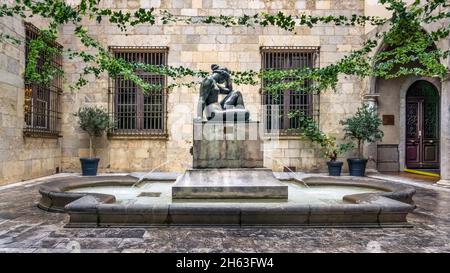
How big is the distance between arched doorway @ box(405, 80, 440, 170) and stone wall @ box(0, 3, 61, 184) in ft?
37.4

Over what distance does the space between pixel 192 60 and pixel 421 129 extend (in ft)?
26.2

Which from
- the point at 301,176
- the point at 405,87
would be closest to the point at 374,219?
the point at 301,176

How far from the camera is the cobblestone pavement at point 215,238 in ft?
10.7

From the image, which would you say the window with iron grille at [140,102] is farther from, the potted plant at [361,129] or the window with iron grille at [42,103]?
the potted plant at [361,129]

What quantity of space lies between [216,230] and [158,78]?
304 inches

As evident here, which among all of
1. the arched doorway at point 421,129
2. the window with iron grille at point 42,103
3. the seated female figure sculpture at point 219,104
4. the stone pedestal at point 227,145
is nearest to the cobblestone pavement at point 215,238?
the stone pedestal at point 227,145

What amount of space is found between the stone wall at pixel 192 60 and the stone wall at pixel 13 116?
6.39 feet

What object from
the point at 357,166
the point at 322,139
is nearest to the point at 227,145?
the point at 322,139

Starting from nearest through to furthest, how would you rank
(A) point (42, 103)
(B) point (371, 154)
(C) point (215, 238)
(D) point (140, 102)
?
1. (C) point (215, 238)
2. (A) point (42, 103)
3. (D) point (140, 102)
4. (B) point (371, 154)

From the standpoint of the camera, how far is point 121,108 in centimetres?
1081

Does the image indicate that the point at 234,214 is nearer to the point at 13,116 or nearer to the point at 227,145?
the point at 227,145

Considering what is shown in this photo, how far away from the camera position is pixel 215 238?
3572 millimetres

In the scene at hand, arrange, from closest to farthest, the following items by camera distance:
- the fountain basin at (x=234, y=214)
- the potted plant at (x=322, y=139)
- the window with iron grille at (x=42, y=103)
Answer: the fountain basin at (x=234, y=214) < the window with iron grille at (x=42, y=103) < the potted plant at (x=322, y=139)

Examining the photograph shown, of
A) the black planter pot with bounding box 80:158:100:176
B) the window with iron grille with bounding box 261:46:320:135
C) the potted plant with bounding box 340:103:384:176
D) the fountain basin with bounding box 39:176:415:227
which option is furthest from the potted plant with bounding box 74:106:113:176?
the potted plant with bounding box 340:103:384:176
